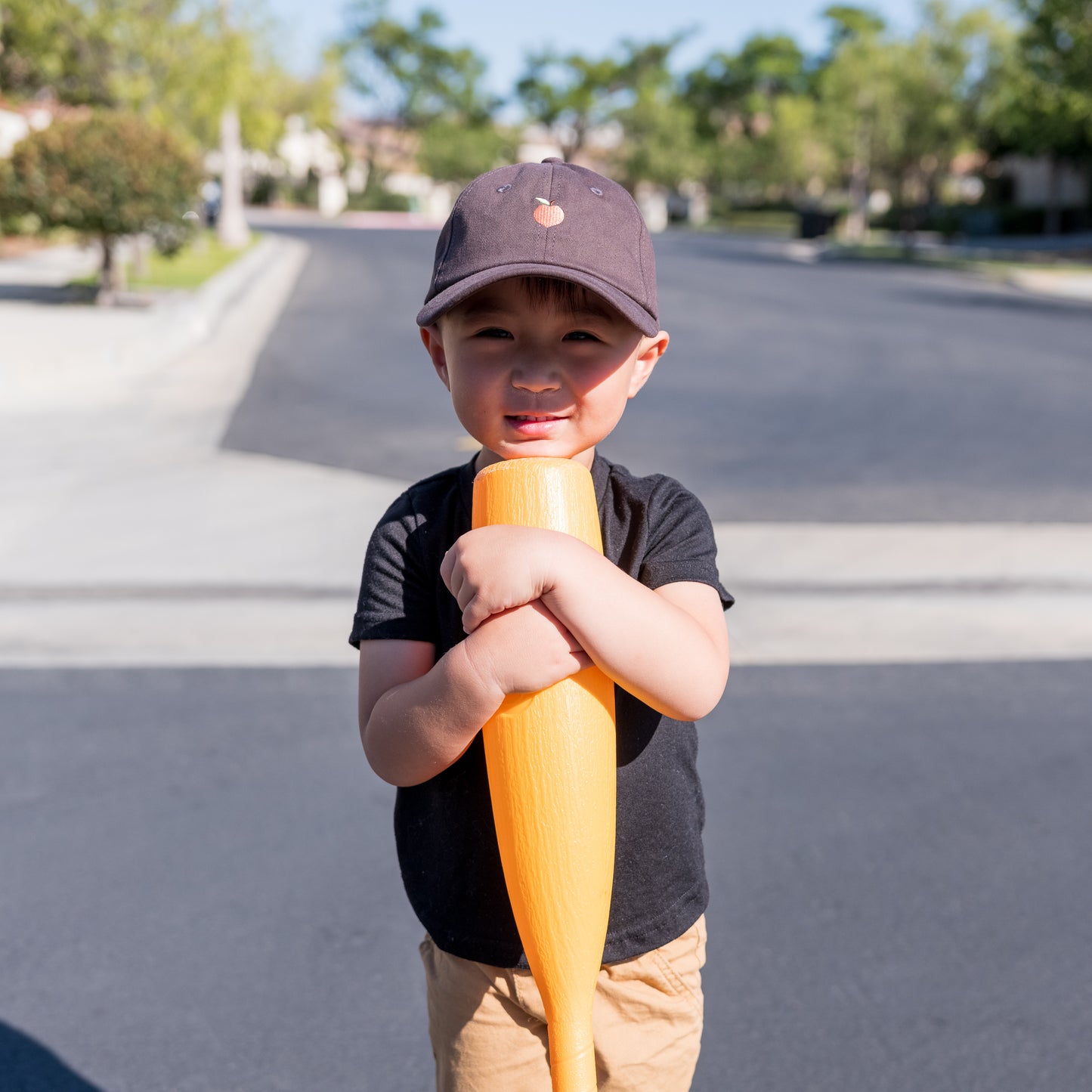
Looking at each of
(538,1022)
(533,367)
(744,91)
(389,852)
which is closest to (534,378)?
(533,367)

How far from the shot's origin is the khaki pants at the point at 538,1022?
158cm

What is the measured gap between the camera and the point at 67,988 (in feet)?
9.58

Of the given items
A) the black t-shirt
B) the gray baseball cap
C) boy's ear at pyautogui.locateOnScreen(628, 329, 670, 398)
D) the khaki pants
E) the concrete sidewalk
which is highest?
the gray baseball cap

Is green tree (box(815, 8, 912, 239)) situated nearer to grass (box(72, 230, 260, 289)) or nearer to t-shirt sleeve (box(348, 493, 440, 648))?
grass (box(72, 230, 260, 289))

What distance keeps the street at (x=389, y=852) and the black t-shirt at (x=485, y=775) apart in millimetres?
1264

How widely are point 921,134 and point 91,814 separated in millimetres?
46817

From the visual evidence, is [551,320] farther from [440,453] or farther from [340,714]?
[440,453]

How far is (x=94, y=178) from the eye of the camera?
15625mm

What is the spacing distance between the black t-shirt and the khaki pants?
40 mm

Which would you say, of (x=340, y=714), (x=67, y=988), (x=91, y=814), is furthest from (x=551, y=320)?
(x=340, y=714)

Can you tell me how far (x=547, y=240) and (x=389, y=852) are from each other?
2.55 m

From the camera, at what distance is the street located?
2.75 metres

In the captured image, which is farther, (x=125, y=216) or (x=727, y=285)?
(x=727, y=285)

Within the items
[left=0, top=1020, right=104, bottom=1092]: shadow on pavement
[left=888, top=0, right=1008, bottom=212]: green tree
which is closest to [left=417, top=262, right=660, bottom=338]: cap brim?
[left=0, top=1020, right=104, bottom=1092]: shadow on pavement
